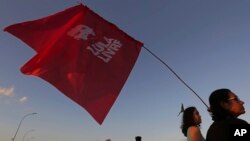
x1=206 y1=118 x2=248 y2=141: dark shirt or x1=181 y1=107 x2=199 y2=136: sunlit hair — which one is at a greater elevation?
x1=181 y1=107 x2=199 y2=136: sunlit hair

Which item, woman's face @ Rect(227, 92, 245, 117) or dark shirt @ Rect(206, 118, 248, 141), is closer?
dark shirt @ Rect(206, 118, 248, 141)

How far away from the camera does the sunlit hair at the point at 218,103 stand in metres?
3.46

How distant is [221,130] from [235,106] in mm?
598

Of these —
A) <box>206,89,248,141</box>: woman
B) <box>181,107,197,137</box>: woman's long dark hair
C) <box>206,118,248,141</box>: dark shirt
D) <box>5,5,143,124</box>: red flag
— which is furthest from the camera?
<box>5,5,143,124</box>: red flag

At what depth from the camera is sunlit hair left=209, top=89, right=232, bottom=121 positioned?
346 centimetres

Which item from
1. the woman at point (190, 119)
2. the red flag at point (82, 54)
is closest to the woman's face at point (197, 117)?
the woman at point (190, 119)

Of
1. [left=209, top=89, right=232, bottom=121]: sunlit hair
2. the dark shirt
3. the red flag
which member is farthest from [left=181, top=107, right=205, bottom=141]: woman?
the dark shirt

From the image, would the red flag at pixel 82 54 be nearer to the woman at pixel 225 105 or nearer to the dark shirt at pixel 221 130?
the woman at pixel 225 105

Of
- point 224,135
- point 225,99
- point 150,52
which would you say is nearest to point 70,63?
point 150,52

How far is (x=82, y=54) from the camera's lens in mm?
6090

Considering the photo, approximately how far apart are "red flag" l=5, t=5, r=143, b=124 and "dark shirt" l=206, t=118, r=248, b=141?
95.6 inches

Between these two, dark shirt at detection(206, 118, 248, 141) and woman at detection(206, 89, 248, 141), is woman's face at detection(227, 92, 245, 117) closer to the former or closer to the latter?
woman at detection(206, 89, 248, 141)

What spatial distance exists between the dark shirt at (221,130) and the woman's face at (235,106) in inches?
13.1

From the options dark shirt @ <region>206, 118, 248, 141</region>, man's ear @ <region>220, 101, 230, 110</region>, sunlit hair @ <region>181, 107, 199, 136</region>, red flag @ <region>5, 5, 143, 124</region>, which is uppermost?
red flag @ <region>5, 5, 143, 124</region>
